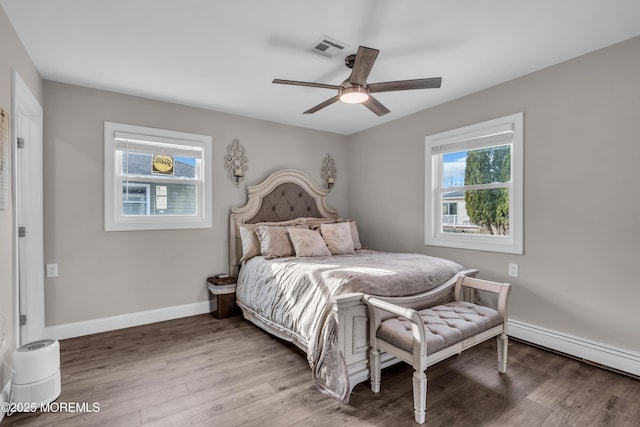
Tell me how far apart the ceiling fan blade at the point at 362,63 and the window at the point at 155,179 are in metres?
2.21

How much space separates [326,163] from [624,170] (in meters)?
3.30

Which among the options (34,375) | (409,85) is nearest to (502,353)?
(409,85)

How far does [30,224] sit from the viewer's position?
2.72 m

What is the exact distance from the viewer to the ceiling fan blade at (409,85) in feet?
7.18

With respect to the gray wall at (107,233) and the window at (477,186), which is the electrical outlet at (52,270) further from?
the window at (477,186)

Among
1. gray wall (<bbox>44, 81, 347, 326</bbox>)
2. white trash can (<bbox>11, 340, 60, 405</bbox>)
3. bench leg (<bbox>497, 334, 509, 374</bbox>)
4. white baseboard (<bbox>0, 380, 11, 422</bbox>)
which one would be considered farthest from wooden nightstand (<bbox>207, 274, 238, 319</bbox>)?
bench leg (<bbox>497, 334, 509, 374</bbox>)

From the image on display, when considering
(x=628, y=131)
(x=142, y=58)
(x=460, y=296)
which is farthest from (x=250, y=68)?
(x=628, y=131)

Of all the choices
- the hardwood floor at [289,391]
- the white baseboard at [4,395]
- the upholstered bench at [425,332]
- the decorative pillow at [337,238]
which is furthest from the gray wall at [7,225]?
the decorative pillow at [337,238]

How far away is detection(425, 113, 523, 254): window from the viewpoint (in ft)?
9.78

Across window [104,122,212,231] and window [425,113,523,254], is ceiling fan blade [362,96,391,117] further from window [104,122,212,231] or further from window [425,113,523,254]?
window [104,122,212,231]

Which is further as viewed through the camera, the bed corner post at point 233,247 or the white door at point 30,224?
the bed corner post at point 233,247

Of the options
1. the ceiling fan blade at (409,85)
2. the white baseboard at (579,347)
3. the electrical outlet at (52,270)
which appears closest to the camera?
the ceiling fan blade at (409,85)

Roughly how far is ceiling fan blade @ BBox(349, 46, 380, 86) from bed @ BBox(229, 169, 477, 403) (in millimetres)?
1417

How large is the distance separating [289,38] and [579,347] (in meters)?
3.32
